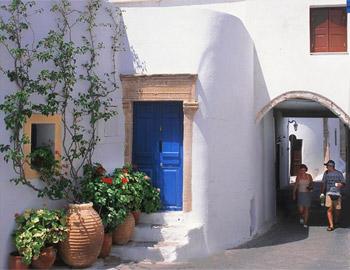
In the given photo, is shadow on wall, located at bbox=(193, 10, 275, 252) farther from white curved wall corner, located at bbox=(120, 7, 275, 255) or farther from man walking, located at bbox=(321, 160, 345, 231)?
man walking, located at bbox=(321, 160, 345, 231)

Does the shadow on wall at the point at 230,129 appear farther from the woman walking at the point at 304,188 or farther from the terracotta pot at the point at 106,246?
the terracotta pot at the point at 106,246

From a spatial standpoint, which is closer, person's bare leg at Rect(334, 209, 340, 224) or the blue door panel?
the blue door panel

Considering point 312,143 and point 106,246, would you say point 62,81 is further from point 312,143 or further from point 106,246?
point 312,143

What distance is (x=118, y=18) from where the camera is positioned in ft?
29.9

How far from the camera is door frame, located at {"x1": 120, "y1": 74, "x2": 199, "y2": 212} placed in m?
8.82

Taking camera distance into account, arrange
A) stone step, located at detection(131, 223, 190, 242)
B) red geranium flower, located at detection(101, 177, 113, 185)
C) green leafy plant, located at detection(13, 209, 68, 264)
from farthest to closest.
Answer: stone step, located at detection(131, 223, 190, 242) → red geranium flower, located at detection(101, 177, 113, 185) → green leafy plant, located at detection(13, 209, 68, 264)

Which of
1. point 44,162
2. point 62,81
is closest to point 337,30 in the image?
point 62,81

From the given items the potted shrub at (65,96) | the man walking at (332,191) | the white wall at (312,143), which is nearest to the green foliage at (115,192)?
the potted shrub at (65,96)

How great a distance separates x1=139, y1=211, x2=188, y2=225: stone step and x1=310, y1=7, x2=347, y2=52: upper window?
476 centimetres

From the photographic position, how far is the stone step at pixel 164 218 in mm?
8766

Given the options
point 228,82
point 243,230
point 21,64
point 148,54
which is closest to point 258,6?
point 228,82

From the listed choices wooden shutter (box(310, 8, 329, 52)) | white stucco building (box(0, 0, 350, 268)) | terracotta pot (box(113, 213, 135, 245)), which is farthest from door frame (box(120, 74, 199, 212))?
wooden shutter (box(310, 8, 329, 52))

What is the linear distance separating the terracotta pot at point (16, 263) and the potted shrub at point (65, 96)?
0.63 metres

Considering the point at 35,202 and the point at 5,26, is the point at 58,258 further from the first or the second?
the point at 5,26
